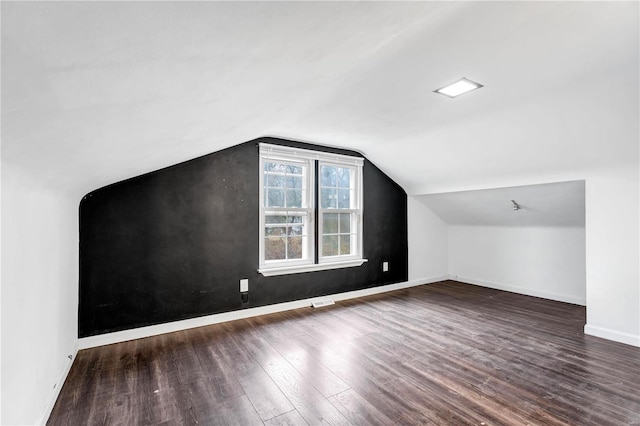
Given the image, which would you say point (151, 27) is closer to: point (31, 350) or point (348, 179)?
point (31, 350)

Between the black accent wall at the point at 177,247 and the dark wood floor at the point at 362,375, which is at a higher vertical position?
the black accent wall at the point at 177,247

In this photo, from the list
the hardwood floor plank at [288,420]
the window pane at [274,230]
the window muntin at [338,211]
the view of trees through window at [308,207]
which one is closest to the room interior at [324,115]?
the view of trees through window at [308,207]

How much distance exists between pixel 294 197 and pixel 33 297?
277 centimetres

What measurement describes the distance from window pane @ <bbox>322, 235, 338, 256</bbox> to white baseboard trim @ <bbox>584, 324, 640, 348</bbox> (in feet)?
9.35

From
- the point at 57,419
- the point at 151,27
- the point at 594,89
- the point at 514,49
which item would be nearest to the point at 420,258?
the point at 594,89

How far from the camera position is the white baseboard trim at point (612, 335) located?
278 centimetres

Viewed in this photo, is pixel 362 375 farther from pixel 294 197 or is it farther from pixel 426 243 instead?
pixel 426 243

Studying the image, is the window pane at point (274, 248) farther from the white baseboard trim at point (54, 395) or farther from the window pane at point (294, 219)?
the white baseboard trim at point (54, 395)

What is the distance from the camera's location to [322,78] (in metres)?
1.69

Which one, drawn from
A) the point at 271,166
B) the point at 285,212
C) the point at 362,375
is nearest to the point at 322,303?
the point at 285,212

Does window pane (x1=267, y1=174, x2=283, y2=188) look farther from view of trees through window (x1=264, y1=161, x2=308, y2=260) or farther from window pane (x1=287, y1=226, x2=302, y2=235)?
window pane (x1=287, y1=226, x2=302, y2=235)

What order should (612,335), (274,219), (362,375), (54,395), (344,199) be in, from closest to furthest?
1. (54,395)
2. (362,375)
3. (612,335)
4. (274,219)
5. (344,199)

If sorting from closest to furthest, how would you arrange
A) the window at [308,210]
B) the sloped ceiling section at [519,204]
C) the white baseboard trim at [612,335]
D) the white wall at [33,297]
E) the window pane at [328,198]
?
the white wall at [33,297], the white baseboard trim at [612,335], the sloped ceiling section at [519,204], the window at [308,210], the window pane at [328,198]

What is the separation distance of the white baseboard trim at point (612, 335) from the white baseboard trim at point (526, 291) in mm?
1179
